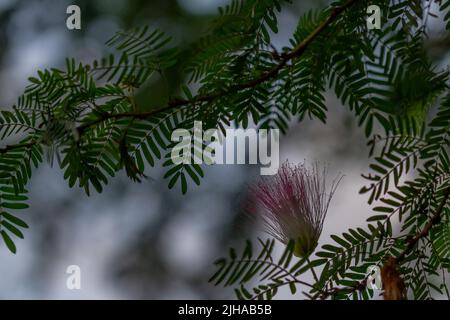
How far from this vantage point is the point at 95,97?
427mm

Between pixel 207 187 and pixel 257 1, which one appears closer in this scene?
pixel 257 1

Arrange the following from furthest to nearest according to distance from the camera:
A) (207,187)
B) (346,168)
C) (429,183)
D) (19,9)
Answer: (19,9) < (207,187) < (346,168) < (429,183)

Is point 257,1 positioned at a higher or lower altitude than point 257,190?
higher

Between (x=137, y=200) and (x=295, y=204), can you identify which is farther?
(x=137, y=200)

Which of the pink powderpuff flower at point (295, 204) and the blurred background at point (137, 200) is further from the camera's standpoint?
the blurred background at point (137, 200)

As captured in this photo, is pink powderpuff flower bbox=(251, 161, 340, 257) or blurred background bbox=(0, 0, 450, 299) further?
blurred background bbox=(0, 0, 450, 299)

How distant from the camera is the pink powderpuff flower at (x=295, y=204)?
0.43 m

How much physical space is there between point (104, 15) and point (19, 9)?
0.72 feet

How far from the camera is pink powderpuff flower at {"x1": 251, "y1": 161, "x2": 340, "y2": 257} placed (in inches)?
16.8

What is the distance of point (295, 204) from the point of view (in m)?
0.44

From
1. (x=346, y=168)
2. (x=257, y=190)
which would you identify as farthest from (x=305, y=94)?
(x=346, y=168)
